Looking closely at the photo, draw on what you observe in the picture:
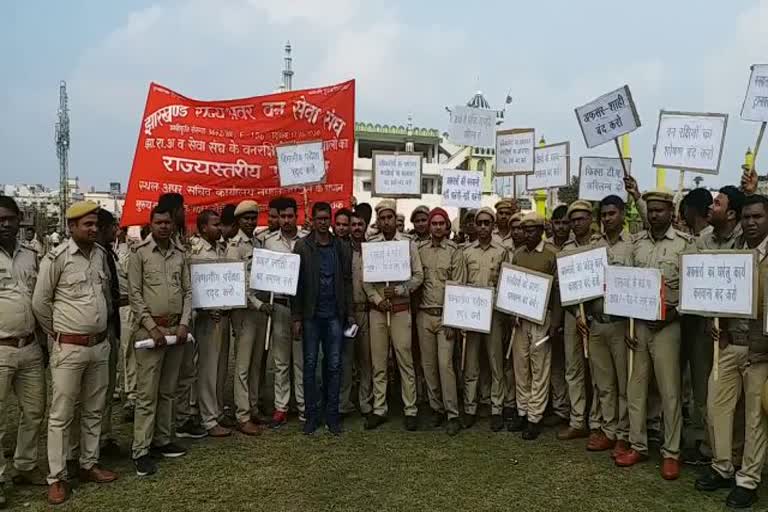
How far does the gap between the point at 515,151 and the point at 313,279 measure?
13.1ft

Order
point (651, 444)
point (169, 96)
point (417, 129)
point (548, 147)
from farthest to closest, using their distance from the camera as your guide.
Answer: point (417, 129) → point (548, 147) → point (169, 96) → point (651, 444)

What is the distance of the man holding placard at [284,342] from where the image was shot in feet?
20.6

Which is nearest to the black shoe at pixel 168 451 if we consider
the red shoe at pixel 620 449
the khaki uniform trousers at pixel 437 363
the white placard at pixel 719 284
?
the khaki uniform trousers at pixel 437 363

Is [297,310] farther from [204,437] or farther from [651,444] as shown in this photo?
[651,444]

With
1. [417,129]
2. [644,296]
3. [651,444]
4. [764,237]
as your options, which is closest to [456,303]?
[644,296]

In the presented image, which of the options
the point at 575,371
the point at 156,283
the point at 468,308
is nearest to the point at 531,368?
the point at 575,371

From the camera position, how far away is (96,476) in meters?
4.79

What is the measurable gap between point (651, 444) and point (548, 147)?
433cm

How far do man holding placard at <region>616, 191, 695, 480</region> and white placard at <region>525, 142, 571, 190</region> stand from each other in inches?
122

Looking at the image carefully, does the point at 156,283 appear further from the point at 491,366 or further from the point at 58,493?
the point at 491,366

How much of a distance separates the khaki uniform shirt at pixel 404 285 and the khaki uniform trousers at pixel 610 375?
1.77 meters

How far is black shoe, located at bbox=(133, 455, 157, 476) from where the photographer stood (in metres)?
4.96

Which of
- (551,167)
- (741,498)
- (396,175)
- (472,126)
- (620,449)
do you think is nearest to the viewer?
(741,498)

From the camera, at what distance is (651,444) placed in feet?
18.6
